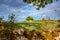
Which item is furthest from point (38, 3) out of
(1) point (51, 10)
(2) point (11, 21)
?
(2) point (11, 21)

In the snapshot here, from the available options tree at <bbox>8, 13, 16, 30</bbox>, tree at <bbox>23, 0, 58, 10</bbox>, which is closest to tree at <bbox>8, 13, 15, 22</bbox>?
tree at <bbox>8, 13, 16, 30</bbox>

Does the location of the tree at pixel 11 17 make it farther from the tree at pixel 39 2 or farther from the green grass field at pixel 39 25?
the tree at pixel 39 2

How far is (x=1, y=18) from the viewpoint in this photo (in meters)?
2.25

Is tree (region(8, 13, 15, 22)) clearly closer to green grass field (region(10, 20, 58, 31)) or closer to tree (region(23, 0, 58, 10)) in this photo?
green grass field (region(10, 20, 58, 31))

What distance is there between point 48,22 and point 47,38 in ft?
0.72

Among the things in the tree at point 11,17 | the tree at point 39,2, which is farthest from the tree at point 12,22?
the tree at point 39,2

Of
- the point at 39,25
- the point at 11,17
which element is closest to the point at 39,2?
the point at 39,25

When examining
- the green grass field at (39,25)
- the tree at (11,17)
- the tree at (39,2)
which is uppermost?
the tree at (39,2)

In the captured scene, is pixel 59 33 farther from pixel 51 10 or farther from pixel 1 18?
pixel 1 18

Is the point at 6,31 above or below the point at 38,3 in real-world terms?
below

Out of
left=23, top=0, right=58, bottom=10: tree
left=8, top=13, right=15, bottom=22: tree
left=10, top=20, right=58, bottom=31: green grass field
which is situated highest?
left=23, top=0, right=58, bottom=10: tree

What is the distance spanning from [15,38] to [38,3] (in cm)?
56

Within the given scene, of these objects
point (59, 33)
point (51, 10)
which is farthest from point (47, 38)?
point (51, 10)

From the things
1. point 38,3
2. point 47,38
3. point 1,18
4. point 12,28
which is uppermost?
point 38,3
